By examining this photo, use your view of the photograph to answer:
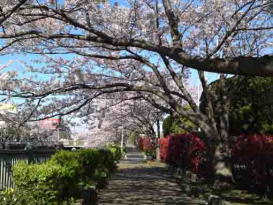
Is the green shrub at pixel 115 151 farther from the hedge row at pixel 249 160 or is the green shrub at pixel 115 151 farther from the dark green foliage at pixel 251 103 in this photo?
the dark green foliage at pixel 251 103

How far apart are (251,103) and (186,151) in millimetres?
7922

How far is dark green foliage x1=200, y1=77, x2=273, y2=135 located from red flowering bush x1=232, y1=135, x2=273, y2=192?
1858 millimetres

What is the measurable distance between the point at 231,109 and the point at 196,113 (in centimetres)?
432

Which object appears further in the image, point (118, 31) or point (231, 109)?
point (231, 109)

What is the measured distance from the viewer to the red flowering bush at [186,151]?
2442 cm

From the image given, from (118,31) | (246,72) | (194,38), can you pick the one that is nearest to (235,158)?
(194,38)

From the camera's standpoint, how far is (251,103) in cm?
2081

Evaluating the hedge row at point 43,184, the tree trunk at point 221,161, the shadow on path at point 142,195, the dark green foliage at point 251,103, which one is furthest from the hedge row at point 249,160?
the hedge row at point 43,184

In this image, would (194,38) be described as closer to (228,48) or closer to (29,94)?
(228,48)

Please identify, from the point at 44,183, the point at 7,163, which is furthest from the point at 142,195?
the point at 44,183

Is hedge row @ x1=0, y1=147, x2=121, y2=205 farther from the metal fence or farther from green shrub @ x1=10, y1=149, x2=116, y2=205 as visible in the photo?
the metal fence

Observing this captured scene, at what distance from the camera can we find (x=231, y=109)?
21.7 metres

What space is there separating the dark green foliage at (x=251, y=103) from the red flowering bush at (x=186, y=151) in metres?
2.97

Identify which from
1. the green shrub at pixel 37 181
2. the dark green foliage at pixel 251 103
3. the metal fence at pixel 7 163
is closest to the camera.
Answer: the green shrub at pixel 37 181
